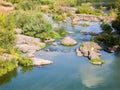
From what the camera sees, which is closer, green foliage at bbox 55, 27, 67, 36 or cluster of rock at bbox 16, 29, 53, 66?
cluster of rock at bbox 16, 29, 53, 66

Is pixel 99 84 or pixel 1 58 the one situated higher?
pixel 1 58

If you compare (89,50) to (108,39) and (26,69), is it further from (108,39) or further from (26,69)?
(26,69)

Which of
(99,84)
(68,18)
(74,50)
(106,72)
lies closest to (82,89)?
(99,84)

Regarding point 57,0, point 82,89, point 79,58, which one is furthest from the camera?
point 57,0

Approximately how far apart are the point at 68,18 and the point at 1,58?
33.3m

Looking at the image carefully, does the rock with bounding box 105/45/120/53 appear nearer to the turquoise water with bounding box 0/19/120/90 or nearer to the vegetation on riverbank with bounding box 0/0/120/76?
the vegetation on riverbank with bounding box 0/0/120/76

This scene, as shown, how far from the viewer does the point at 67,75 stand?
34.4 metres

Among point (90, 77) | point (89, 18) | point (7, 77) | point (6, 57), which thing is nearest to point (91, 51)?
point (90, 77)

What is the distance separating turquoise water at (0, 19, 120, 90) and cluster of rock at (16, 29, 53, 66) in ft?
3.02

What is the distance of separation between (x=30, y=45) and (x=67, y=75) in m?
10.2

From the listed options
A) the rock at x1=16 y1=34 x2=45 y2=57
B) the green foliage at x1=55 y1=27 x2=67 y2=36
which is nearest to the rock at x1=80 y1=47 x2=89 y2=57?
the rock at x1=16 y1=34 x2=45 y2=57

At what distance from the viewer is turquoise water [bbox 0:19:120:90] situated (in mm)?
31641

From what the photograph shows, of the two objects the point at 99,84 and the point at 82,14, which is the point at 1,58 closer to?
the point at 99,84

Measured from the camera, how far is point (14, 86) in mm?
31578
